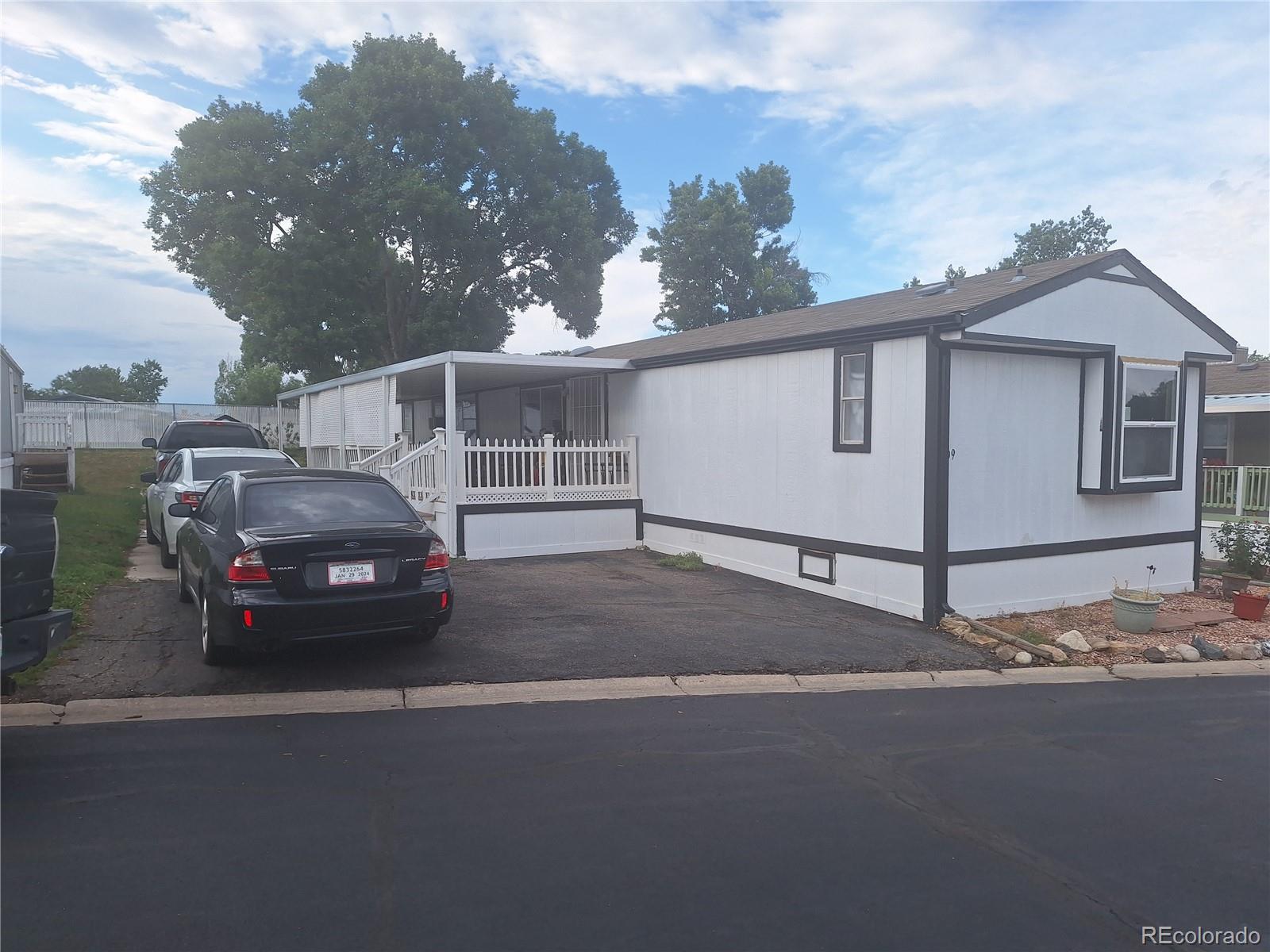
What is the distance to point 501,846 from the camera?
3883 millimetres

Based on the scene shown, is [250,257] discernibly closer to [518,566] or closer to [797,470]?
[518,566]

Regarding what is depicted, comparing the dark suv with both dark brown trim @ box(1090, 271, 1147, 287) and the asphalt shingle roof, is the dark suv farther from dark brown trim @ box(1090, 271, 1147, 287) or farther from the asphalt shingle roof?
dark brown trim @ box(1090, 271, 1147, 287)

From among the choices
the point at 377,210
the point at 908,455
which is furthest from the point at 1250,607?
the point at 377,210

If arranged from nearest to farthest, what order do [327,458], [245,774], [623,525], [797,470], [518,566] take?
[245,774] → [797,470] → [518,566] → [623,525] → [327,458]

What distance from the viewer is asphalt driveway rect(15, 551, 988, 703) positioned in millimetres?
6312

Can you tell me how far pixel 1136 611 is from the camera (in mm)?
8969

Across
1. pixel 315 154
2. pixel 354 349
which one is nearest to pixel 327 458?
pixel 354 349

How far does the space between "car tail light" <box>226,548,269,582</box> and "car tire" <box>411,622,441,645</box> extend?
119 centimetres

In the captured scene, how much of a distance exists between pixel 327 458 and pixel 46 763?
18091 mm

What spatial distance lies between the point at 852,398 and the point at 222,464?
24.7 feet

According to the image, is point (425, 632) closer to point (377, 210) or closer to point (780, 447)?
point (780, 447)

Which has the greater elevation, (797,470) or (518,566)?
(797,470)

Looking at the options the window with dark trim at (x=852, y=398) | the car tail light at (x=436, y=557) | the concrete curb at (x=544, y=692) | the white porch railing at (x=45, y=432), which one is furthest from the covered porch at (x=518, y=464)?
the white porch railing at (x=45, y=432)

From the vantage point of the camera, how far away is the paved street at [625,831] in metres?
3.30
